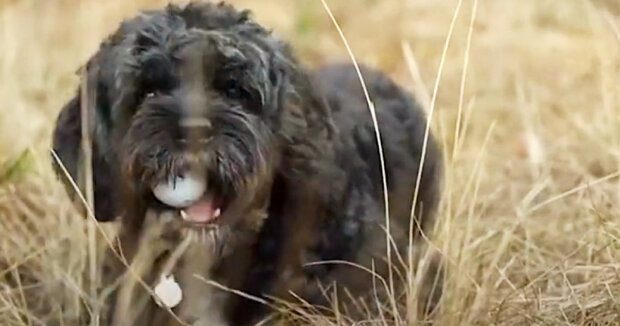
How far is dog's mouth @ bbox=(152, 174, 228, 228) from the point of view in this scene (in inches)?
104

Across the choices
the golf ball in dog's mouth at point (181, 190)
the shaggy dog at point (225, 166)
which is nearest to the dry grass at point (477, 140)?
the shaggy dog at point (225, 166)

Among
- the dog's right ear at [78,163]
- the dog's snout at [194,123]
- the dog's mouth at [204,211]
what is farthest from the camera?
the dog's right ear at [78,163]

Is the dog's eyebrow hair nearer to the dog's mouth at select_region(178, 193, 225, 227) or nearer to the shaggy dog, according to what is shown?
the shaggy dog

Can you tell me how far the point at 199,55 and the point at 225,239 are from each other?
0.39 metres

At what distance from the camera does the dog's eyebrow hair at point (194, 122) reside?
259 cm

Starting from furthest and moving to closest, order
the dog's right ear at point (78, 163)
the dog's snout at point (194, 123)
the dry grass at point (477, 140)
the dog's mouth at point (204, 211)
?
the dry grass at point (477, 140) < the dog's right ear at point (78, 163) < the dog's mouth at point (204, 211) < the dog's snout at point (194, 123)

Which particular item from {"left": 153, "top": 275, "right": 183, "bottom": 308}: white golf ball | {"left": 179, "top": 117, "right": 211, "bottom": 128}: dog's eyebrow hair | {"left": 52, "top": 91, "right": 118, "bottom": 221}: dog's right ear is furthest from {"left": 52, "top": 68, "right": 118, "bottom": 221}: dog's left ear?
{"left": 179, "top": 117, "right": 211, "bottom": 128}: dog's eyebrow hair

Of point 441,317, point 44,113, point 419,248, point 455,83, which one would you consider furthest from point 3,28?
point 441,317

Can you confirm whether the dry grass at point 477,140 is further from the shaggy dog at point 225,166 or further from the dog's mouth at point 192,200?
the dog's mouth at point 192,200

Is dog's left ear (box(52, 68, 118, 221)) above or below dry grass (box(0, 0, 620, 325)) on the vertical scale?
above

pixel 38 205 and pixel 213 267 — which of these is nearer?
pixel 213 267

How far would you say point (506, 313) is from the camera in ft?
9.58

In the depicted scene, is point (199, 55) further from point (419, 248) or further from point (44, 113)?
point (44, 113)

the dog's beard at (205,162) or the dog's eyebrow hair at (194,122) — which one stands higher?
the dog's eyebrow hair at (194,122)
